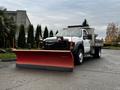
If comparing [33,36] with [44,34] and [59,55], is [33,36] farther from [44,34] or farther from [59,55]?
[59,55]

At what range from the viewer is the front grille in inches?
431

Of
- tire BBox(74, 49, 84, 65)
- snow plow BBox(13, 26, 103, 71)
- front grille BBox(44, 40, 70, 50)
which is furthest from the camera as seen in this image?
tire BBox(74, 49, 84, 65)

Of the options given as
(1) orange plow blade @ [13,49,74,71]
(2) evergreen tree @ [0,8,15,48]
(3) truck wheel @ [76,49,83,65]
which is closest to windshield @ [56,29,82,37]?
(3) truck wheel @ [76,49,83,65]

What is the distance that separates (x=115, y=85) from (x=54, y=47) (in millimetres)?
4796

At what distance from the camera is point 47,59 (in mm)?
10391

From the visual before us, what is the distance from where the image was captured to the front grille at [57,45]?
1096 centimetres

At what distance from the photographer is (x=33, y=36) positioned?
102 ft

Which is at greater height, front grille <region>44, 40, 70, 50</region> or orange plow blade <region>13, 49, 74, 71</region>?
front grille <region>44, 40, 70, 50</region>

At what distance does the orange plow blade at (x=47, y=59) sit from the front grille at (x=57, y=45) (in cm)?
95

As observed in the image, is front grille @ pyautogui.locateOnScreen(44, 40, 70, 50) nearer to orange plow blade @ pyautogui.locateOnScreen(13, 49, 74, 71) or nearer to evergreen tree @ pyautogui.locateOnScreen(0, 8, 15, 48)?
orange plow blade @ pyautogui.locateOnScreen(13, 49, 74, 71)

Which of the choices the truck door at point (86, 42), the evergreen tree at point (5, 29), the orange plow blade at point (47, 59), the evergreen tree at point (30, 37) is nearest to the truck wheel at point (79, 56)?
the truck door at point (86, 42)

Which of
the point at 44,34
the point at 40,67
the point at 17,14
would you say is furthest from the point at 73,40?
the point at 17,14

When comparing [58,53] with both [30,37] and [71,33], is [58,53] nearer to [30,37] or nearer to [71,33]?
[71,33]

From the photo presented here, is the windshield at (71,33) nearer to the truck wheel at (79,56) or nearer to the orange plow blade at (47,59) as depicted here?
the truck wheel at (79,56)
